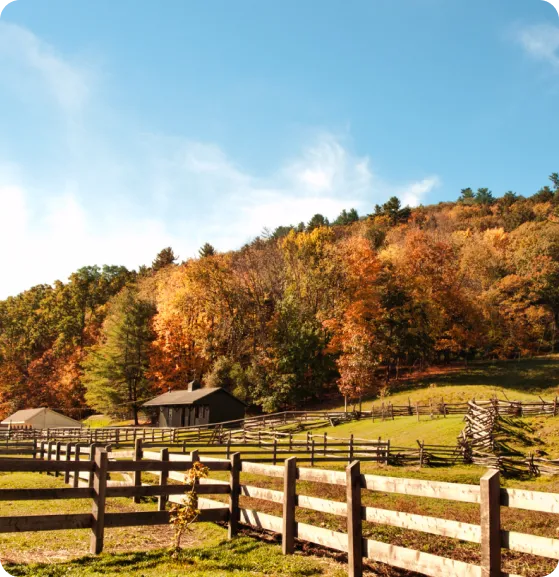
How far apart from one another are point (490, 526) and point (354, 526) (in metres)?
1.89

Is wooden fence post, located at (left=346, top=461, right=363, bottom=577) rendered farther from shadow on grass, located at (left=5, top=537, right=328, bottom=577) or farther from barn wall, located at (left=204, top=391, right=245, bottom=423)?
barn wall, located at (left=204, top=391, right=245, bottom=423)

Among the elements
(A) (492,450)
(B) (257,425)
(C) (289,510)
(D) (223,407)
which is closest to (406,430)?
(A) (492,450)

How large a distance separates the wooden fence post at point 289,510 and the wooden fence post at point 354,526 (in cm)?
114

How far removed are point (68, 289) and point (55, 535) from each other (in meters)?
98.6

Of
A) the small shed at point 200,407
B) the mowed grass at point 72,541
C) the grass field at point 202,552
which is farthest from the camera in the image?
the small shed at point 200,407

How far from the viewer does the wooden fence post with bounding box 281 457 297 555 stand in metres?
7.98

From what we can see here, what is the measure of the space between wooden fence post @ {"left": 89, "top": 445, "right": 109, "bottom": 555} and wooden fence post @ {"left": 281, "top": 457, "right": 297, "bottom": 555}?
2.71 meters

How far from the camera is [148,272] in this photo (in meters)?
104

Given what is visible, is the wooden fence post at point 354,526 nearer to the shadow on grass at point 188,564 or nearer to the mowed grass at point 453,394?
the shadow on grass at point 188,564

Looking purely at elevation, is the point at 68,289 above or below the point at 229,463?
above

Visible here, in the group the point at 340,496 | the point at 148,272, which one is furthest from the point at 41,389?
the point at 340,496

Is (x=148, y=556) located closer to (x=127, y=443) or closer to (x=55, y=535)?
(x=55, y=535)

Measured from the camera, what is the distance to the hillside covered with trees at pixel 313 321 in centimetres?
5825

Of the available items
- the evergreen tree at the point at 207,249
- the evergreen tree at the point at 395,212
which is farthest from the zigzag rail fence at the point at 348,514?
the evergreen tree at the point at 395,212
